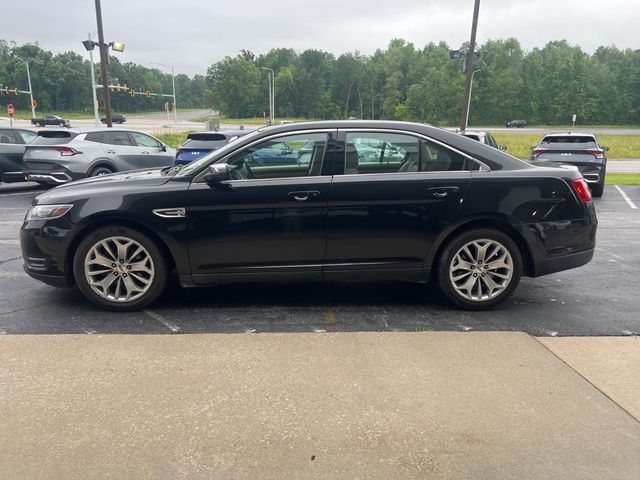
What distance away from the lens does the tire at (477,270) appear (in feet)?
14.3

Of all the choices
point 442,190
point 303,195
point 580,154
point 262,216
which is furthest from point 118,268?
point 580,154

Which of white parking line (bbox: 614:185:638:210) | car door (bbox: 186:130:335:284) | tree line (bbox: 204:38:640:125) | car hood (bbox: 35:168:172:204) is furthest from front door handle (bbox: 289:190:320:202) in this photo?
tree line (bbox: 204:38:640:125)

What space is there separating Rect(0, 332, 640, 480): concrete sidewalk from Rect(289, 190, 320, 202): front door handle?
113 cm

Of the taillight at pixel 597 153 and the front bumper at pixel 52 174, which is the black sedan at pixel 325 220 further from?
the taillight at pixel 597 153

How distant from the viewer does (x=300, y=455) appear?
8.23 feet

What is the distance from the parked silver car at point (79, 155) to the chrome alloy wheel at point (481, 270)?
9.57m

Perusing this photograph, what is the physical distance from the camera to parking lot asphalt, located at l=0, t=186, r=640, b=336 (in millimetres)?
4082

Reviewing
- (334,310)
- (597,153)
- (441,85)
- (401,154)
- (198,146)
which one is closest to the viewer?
(401,154)

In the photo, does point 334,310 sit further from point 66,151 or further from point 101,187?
point 66,151

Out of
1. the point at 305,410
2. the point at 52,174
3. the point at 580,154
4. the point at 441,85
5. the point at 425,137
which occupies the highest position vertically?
the point at 441,85

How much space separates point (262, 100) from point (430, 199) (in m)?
101

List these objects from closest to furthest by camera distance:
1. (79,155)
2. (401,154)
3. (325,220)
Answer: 1. (325,220)
2. (401,154)
3. (79,155)

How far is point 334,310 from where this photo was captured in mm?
4488

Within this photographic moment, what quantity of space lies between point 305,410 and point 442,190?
223cm
